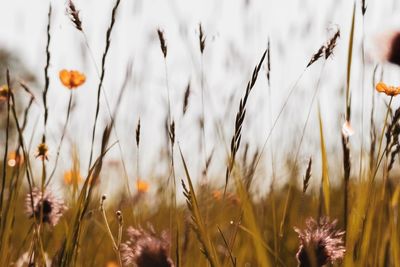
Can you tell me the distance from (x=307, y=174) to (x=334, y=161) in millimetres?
1631

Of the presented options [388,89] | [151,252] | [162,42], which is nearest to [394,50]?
[388,89]

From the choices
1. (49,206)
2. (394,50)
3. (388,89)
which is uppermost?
(394,50)

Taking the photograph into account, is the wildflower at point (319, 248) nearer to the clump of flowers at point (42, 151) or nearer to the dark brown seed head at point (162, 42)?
the dark brown seed head at point (162, 42)

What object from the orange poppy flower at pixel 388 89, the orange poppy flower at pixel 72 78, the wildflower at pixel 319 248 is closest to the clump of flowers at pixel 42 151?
the orange poppy flower at pixel 72 78

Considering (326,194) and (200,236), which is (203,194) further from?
(200,236)

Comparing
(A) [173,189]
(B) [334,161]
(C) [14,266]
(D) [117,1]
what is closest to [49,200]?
(C) [14,266]

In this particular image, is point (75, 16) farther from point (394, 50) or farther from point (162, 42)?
point (394, 50)

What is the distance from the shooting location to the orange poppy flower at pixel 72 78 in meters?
1.68

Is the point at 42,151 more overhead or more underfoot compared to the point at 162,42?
more underfoot

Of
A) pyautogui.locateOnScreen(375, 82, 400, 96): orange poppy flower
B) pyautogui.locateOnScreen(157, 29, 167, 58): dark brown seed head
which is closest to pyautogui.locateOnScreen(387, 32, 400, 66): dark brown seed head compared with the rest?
pyautogui.locateOnScreen(375, 82, 400, 96): orange poppy flower

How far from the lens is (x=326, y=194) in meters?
1.26

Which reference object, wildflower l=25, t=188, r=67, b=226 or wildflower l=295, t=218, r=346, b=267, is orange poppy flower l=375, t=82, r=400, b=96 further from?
wildflower l=25, t=188, r=67, b=226

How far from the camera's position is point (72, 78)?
169 cm

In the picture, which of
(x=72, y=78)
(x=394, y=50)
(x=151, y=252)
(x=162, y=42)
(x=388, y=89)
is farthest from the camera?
(x=72, y=78)
